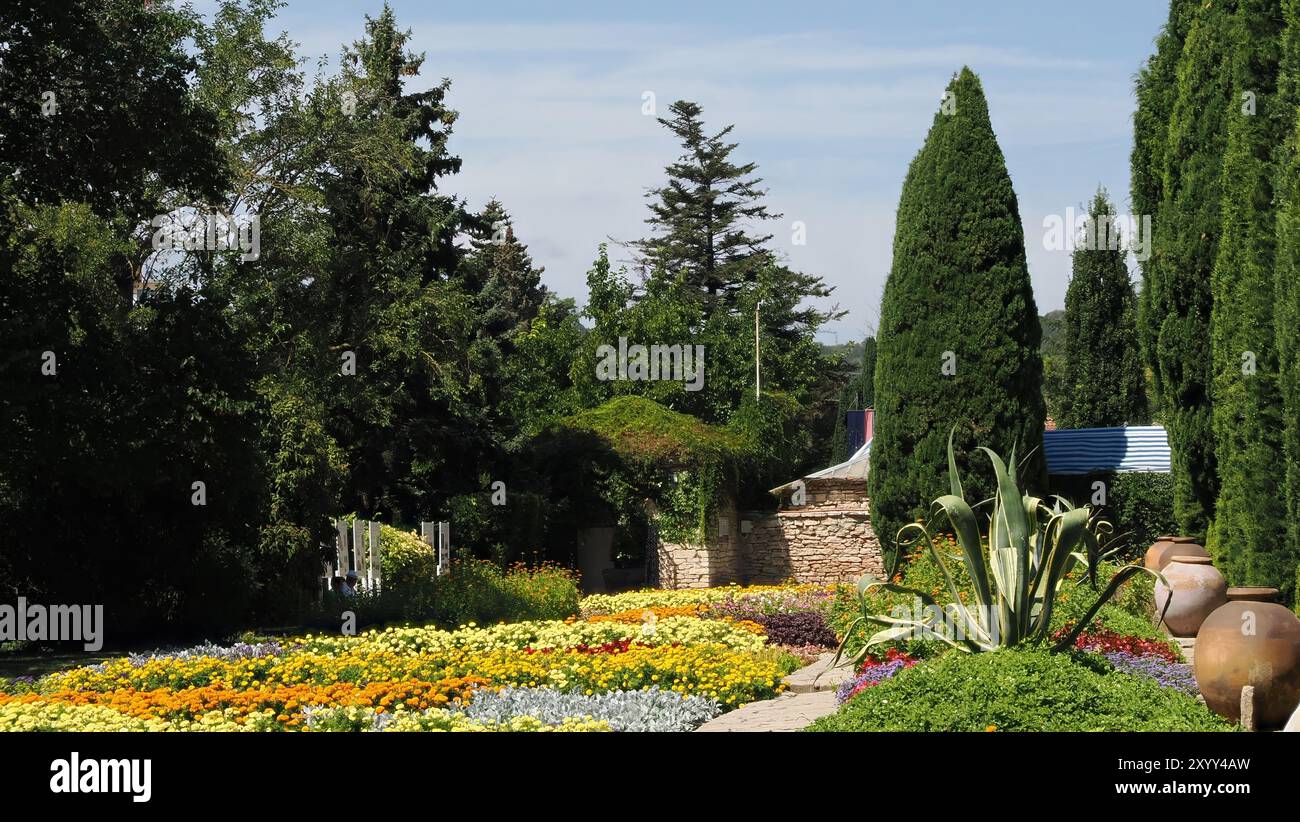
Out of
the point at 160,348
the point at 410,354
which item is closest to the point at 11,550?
the point at 160,348

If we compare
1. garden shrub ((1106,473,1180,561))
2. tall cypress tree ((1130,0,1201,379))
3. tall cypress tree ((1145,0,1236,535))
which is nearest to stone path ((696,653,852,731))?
tall cypress tree ((1145,0,1236,535))

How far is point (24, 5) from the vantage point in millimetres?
15227

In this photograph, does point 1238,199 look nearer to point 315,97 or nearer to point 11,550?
point 11,550

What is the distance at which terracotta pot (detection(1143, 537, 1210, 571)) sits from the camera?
15203mm

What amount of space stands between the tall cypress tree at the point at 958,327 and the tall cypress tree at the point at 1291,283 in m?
6.06

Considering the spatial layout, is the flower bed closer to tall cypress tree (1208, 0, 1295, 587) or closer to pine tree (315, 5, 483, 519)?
tall cypress tree (1208, 0, 1295, 587)

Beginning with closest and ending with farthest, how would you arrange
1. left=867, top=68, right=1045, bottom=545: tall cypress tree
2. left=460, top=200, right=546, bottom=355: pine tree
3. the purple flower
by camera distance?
the purple flower, left=867, top=68, right=1045, bottom=545: tall cypress tree, left=460, top=200, right=546, bottom=355: pine tree

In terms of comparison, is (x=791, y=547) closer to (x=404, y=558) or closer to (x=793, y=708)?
(x=404, y=558)

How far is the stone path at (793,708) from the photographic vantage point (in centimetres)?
935

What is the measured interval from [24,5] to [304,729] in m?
10.8

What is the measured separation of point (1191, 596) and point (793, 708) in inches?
243

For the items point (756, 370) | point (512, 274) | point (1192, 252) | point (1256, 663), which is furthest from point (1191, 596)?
point (512, 274)

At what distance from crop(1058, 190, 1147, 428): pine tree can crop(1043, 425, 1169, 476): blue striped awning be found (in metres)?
6.17

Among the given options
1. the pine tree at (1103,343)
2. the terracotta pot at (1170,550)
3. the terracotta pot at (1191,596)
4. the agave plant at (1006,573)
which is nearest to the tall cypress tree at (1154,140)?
the terracotta pot at (1170,550)
